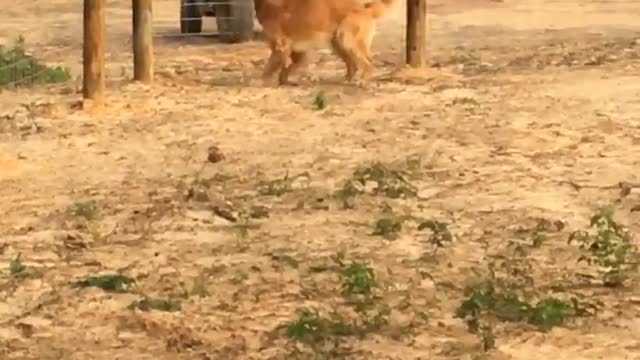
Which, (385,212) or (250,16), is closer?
(385,212)

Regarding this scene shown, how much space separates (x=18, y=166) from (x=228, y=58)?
220 inches

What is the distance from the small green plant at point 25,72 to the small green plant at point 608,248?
6.38m

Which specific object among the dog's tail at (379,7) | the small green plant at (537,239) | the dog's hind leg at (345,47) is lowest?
the small green plant at (537,239)

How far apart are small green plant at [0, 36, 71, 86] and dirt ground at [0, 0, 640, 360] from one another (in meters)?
0.41

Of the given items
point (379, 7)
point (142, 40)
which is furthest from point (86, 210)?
point (379, 7)

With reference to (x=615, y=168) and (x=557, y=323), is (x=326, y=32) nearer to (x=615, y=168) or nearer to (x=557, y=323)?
(x=615, y=168)

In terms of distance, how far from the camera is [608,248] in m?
6.74

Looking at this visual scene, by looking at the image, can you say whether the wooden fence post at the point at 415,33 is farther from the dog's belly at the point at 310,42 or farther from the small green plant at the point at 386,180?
the small green plant at the point at 386,180

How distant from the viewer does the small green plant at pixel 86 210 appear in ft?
25.1

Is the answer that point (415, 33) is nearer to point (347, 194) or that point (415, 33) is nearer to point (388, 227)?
point (347, 194)

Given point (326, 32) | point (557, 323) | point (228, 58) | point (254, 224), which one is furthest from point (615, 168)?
point (228, 58)

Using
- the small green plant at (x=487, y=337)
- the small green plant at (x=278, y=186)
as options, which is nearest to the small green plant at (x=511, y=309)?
the small green plant at (x=487, y=337)

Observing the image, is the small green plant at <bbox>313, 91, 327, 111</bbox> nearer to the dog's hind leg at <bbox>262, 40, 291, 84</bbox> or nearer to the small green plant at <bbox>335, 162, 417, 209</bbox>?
the dog's hind leg at <bbox>262, 40, 291, 84</bbox>

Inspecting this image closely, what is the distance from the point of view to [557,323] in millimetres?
5773
